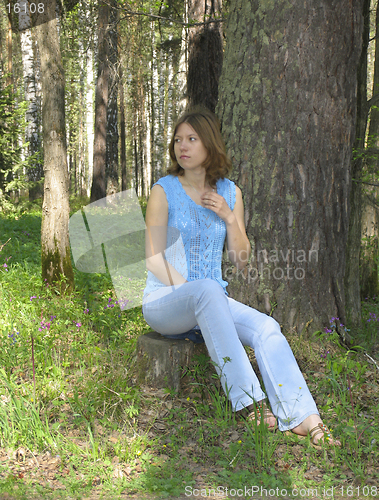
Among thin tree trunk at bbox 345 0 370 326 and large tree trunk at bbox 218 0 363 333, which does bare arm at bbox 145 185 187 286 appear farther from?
thin tree trunk at bbox 345 0 370 326

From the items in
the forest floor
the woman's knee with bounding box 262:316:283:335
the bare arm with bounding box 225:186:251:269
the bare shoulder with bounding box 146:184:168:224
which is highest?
the bare shoulder with bounding box 146:184:168:224

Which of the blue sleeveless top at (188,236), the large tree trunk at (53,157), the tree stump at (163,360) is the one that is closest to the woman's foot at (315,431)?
the tree stump at (163,360)

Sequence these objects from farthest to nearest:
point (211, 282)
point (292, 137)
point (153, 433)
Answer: point (292, 137) < point (211, 282) < point (153, 433)

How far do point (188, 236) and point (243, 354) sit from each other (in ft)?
2.93

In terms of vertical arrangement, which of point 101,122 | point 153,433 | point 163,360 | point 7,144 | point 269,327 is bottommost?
point 153,433

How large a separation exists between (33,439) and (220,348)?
118 centimetres

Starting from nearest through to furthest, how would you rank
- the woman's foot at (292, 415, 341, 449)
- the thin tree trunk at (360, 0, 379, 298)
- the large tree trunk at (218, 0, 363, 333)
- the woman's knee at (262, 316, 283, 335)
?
1. the woman's foot at (292, 415, 341, 449)
2. the woman's knee at (262, 316, 283, 335)
3. the large tree trunk at (218, 0, 363, 333)
4. the thin tree trunk at (360, 0, 379, 298)

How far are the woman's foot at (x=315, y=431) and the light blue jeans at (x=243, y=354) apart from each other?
0.03m

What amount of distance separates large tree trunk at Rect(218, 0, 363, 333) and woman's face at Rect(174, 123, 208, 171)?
64 centimetres

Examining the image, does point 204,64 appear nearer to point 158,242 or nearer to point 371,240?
point 371,240

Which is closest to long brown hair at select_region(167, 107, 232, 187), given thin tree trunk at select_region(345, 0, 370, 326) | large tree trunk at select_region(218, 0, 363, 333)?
large tree trunk at select_region(218, 0, 363, 333)

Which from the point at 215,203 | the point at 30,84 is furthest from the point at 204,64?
the point at 30,84

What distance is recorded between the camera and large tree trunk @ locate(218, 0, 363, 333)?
340cm

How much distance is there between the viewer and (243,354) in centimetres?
269
